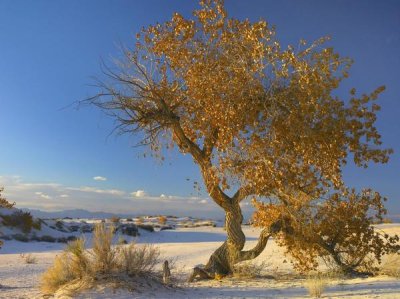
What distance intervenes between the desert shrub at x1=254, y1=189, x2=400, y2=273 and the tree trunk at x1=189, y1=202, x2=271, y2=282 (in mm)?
654

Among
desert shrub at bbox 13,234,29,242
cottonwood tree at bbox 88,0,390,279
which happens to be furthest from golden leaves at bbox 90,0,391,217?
desert shrub at bbox 13,234,29,242

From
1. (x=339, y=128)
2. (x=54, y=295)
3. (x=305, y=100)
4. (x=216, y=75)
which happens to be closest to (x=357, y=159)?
(x=339, y=128)

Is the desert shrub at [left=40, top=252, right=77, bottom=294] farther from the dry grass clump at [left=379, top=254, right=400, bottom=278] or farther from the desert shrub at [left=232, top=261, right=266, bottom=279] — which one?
the dry grass clump at [left=379, top=254, right=400, bottom=278]

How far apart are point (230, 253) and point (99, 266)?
173 inches

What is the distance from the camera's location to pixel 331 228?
13461 millimetres

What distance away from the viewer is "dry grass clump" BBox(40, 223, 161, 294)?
10.2 metres

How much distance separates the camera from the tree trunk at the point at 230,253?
13.5 meters

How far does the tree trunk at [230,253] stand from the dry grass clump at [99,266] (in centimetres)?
312

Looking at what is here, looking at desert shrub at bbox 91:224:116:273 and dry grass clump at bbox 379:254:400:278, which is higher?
desert shrub at bbox 91:224:116:273

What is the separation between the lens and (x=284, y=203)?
12781mm

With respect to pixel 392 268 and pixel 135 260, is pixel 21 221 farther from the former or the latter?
pixel 392 268

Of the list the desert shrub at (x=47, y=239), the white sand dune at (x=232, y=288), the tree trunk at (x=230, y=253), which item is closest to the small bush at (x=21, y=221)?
the desert shrub at (x=47, y=239)

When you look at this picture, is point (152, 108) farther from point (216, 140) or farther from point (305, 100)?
point (305, 100)

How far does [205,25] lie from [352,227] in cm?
678
